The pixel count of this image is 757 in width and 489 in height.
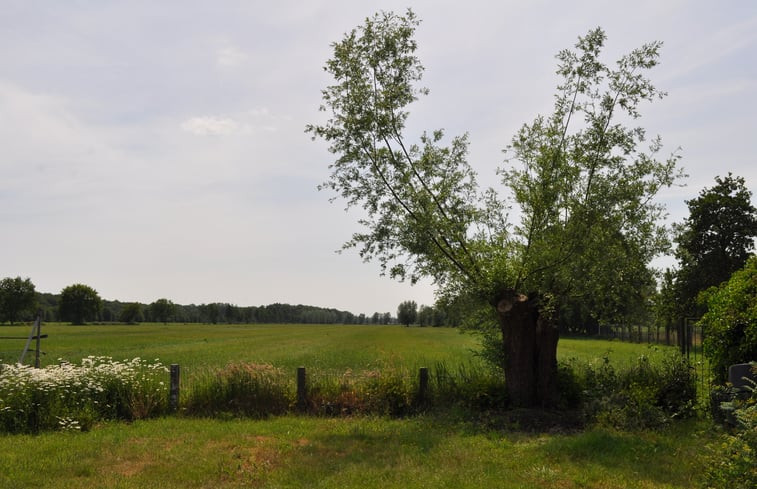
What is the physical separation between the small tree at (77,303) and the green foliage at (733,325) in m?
152

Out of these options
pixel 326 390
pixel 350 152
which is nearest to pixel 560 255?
pixel 350 152

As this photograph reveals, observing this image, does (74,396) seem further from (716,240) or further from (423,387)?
(716,240)

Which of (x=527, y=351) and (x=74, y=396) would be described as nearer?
(x=74, y=396)

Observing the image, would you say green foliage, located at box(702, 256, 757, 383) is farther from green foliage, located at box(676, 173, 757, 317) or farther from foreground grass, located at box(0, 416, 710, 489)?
green foliage, located at box(676, 173, 757, 317)

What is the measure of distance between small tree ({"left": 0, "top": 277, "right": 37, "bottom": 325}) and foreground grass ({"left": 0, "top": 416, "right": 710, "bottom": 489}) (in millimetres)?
127531

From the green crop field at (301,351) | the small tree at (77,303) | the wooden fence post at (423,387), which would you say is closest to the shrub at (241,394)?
the wooden fence post at (423,387)

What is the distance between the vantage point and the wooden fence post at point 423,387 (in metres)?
13.5

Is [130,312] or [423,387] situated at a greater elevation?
[423,387]

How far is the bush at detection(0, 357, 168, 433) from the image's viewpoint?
11.2m

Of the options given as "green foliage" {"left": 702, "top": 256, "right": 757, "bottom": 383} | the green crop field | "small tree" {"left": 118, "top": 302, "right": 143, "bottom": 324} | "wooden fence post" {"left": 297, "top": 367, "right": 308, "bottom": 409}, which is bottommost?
"small tree" {"left": 118, "top": 302, "right": 143, "bottom": 324}

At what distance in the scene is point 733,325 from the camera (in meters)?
10.7

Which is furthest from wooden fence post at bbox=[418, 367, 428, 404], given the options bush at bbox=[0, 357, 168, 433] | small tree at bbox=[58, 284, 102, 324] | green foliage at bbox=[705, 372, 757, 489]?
small tree at bbox=[58, 284, 102, 324]

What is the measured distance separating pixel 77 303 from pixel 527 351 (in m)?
149

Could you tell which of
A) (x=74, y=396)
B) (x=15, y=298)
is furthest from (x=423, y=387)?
(x=15, y=298)
